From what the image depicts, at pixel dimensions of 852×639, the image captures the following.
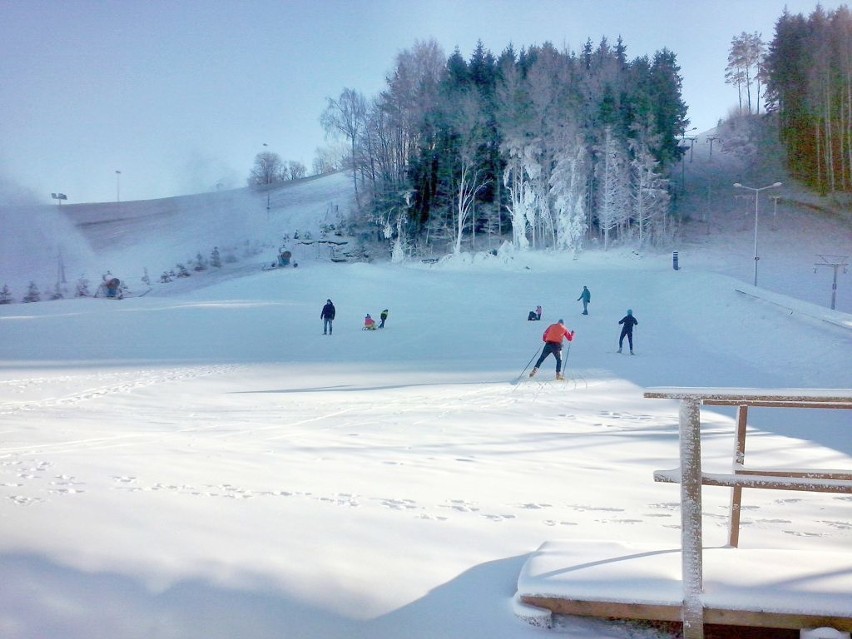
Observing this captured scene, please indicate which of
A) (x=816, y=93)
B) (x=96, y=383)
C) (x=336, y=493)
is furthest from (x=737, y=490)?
(x=816, y=93)

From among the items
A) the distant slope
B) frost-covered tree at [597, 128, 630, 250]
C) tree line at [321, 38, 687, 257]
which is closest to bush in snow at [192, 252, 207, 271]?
the distant slope

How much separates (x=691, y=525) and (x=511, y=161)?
1609 inches

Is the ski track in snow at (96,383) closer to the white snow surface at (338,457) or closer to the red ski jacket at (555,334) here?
the white snow surface at (338,457)

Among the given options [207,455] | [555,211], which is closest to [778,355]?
[207,455]

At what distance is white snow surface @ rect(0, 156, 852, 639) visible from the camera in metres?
2.56

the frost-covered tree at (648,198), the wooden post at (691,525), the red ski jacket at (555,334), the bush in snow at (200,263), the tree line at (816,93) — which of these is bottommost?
the red ski jacket at (555,334)

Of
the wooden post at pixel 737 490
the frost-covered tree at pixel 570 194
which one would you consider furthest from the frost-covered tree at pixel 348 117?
the wooden post at pixel 737 490

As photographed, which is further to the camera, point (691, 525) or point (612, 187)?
point (612, 187)

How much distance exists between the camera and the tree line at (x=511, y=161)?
1624 inches

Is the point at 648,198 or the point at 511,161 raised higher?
the point at 511,161

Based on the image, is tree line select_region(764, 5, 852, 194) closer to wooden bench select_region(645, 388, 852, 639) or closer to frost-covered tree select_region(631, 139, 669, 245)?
frost-covered tree select_region(631, 139, 669, 245)

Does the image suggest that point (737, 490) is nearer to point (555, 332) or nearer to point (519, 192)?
point (555, 332)

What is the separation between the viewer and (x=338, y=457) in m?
5.73

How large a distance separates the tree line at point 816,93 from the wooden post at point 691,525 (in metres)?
45.9
